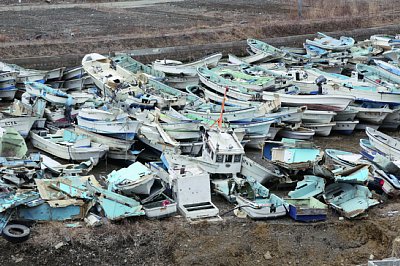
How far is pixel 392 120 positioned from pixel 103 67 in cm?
1286

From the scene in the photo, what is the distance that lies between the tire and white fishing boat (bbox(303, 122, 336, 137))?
13052mm

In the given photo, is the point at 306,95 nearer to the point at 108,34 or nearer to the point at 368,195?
the point at 368,195

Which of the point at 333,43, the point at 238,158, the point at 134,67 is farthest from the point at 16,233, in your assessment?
the point at 333,43

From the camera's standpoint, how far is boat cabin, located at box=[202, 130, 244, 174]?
2170cm

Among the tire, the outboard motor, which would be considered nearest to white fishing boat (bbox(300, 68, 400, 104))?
the outboard motor

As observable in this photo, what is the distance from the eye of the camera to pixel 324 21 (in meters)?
46.8

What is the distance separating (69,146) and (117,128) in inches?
67.3

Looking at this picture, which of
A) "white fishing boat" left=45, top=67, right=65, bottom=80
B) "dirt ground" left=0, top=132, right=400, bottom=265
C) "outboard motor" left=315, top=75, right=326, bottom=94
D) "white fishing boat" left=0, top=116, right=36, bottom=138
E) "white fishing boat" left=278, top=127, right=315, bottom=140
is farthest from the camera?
"white fishing boat" left=45, top=67, right=65, bottom=80

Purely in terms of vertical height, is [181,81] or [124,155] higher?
[124,155]

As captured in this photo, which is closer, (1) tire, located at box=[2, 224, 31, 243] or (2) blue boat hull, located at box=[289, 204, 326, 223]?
(1) tire, located at box=[2, 224, 31, 243]

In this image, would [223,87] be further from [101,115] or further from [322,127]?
[101,115]

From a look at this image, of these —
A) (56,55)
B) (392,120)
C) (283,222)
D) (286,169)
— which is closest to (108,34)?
(56,55)

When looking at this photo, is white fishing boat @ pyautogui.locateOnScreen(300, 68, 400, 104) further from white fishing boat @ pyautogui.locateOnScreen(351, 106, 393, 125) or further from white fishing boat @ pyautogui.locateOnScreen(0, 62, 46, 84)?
white fishing boat @ pyautogui.locateOnScreen(0, 62, 46, 84)

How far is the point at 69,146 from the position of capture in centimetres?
2389
